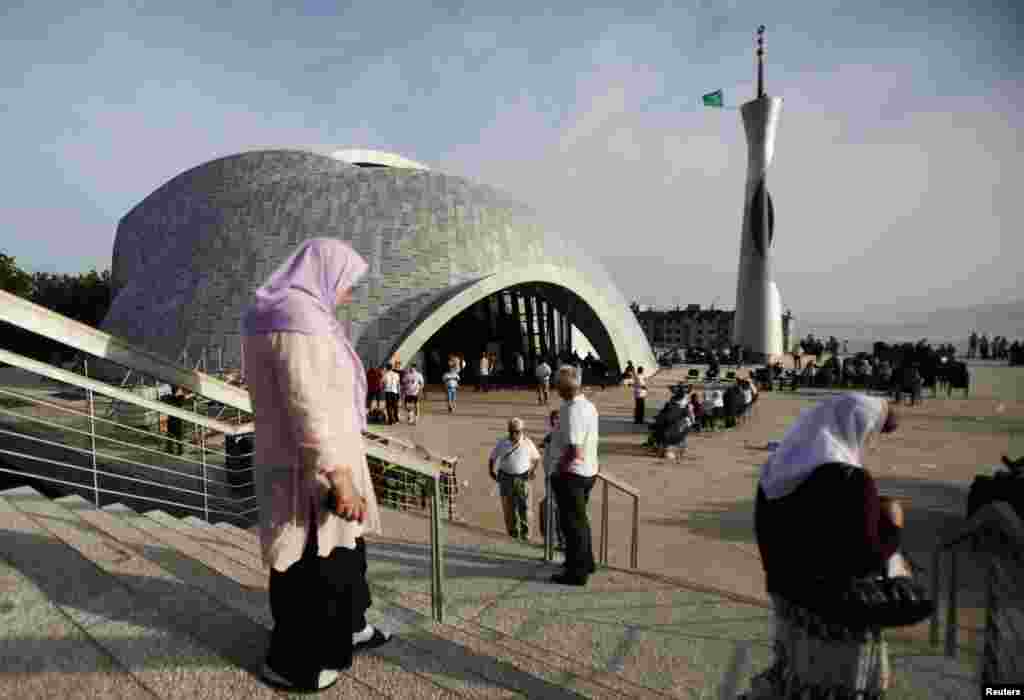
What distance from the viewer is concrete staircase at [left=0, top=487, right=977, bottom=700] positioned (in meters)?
1.75

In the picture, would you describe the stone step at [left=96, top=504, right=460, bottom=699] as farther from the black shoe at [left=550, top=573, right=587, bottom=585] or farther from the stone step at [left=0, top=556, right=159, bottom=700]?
the black shoe at [left=550, top=573, right=587, bottom=585]

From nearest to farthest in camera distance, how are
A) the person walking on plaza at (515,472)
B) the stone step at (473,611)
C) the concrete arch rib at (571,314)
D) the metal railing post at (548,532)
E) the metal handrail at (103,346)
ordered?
the stone step at (473,611)
the metal handrail at (103,346)
the metal railing post at (548,532)
the person walking on plaza at (515,472)
the concrete arch rib at (571,314)

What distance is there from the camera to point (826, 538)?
1.51 meters

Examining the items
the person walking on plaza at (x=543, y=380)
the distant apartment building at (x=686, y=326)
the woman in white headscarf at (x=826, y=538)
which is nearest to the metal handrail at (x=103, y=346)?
the woman in white headscarf at (x=826, y=538)

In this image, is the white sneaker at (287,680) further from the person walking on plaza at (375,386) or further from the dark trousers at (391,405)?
the person walking on plaza at (375,386)

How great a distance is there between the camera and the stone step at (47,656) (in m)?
1.62

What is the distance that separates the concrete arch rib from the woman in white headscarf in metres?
15.5

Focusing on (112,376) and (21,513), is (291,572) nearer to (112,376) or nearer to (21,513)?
(21,513)

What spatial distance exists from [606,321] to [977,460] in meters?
13.4

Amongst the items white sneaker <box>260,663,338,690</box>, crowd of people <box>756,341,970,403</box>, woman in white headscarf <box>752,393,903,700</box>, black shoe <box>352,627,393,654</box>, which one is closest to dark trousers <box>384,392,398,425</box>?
black shoe <box>352,627,393,654</box>

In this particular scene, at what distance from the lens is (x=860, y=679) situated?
1.58 metres

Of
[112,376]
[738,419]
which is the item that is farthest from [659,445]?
[112,376]

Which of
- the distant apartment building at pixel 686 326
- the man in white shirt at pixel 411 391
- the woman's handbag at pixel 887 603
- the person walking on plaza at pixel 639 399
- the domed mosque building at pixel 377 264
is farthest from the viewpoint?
the distant apartment building at pixel 686 326

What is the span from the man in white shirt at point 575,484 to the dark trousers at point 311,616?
1.76 m
